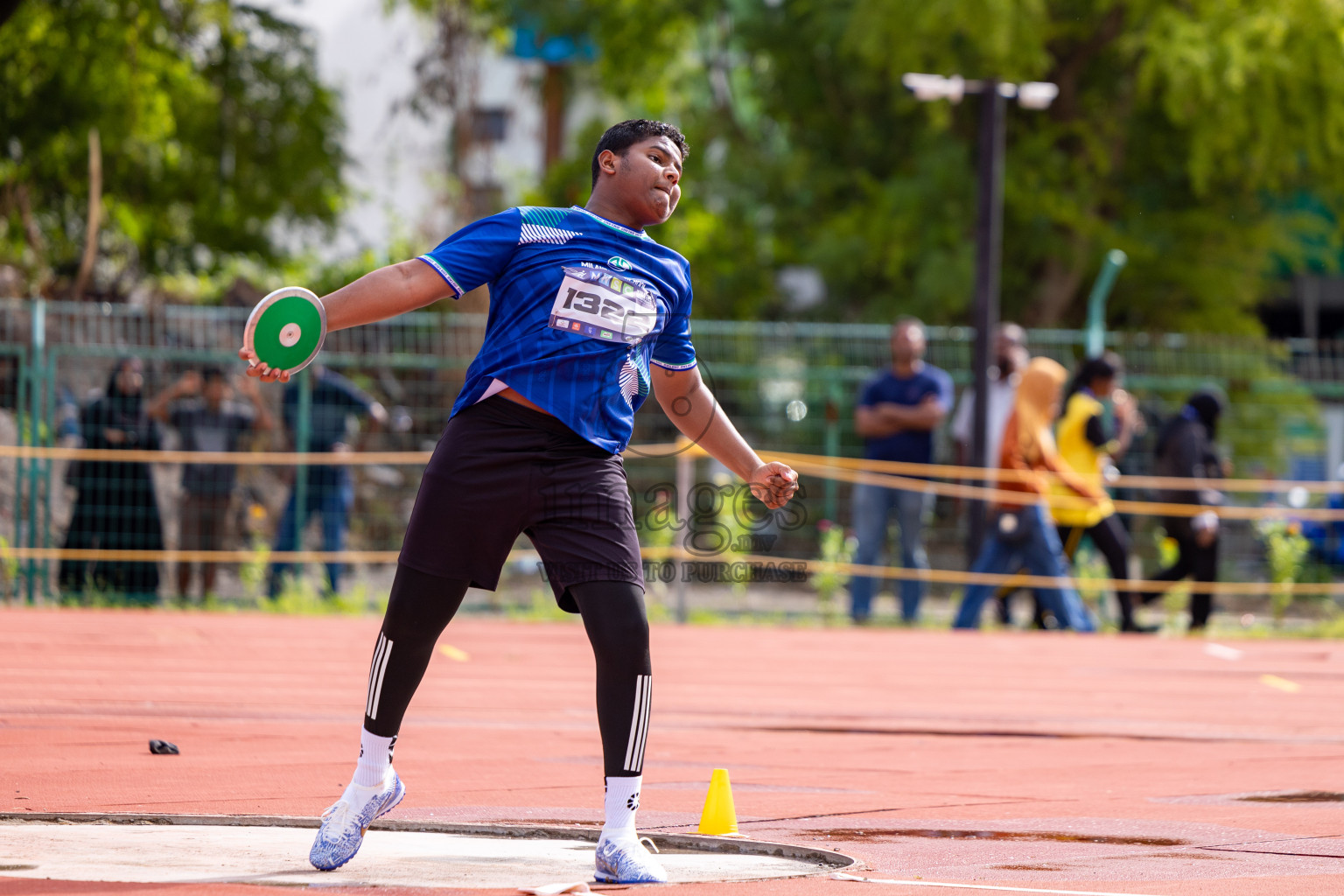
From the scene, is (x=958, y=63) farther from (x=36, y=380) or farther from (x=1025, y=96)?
(x=36, y=380)

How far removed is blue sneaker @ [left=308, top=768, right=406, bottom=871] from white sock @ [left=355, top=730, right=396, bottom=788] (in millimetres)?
16

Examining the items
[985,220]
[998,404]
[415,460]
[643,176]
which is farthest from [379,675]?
[985,220]

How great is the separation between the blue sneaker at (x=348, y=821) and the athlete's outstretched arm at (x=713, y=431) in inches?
45.9

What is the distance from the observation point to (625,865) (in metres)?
3.82

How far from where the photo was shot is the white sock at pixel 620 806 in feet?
12.8

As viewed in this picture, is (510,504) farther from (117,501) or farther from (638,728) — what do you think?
(117,501)

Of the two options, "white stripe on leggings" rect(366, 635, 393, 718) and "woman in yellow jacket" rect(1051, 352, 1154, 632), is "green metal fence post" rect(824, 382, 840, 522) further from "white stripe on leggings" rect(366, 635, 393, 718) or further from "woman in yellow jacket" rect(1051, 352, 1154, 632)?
"white stripe on leggings" rect(366, 635, 393, 718)

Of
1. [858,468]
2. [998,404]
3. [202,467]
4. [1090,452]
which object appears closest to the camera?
[1090,452]

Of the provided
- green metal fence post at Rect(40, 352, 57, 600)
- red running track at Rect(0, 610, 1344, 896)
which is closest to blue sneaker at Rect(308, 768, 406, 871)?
red running track at Rect(0, 610, 1344, 896)

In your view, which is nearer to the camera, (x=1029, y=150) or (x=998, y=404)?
(x=998, y=404)

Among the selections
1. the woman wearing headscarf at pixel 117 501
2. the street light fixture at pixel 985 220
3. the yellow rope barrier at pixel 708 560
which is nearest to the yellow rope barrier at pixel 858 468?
the woman wearing headscarf at pixel 117 501

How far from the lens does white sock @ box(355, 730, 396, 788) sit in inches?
158

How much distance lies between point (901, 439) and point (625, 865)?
32.4ft

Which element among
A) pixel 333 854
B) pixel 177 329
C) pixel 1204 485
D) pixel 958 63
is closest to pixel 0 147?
pixel 177 329
